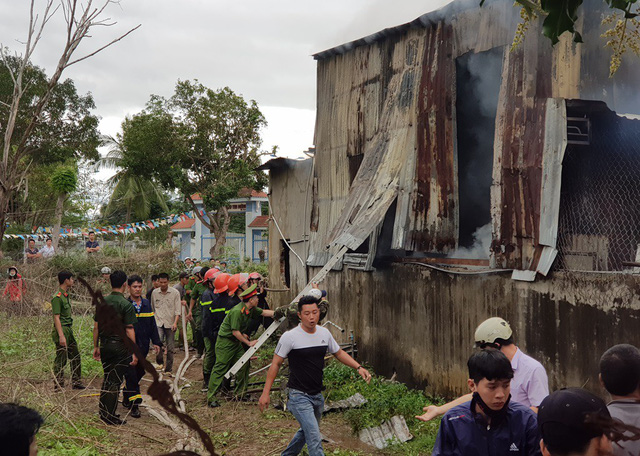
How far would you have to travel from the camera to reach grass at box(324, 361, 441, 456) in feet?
24.3

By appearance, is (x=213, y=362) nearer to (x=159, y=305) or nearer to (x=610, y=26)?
(x=159, y=305)

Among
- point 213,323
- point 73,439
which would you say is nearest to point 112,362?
point 73,439

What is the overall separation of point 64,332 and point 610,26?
29.7 ft

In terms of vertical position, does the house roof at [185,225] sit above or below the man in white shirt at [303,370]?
above

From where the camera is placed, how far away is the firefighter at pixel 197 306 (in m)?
12.5

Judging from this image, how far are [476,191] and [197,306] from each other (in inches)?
251

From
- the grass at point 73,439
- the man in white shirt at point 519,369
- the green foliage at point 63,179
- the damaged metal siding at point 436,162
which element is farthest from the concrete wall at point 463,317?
the green foliage at point 63,179

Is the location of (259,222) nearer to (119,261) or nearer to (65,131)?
(65,131)

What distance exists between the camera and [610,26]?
7.83 meters

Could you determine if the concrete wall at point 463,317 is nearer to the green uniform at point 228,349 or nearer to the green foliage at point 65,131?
the green uniform at point 228,349

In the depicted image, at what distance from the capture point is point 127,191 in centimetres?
3659

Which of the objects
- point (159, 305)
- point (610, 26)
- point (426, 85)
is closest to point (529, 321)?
point (610, 26)

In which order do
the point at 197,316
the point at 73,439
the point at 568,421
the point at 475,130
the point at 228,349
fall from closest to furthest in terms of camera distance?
the point at 568,421
the point at 73,439
the point at 228,349
the point at 475,130
the point at 197,316

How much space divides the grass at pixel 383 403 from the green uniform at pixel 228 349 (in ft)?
5.03
